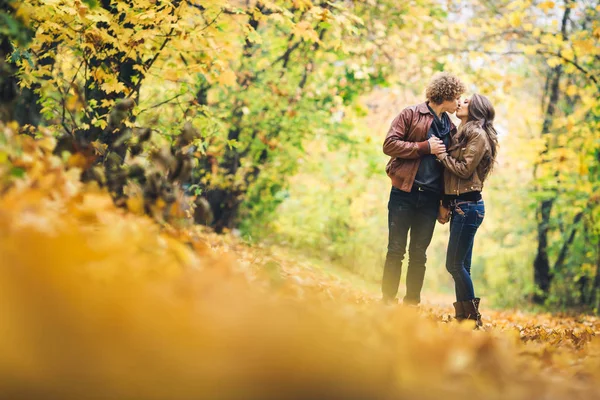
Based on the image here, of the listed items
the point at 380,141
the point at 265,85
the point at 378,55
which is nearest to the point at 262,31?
the point at 265,85

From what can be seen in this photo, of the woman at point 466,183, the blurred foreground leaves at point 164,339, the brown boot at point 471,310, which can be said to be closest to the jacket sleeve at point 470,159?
the woman at point 466,183

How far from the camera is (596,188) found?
30.6 ft

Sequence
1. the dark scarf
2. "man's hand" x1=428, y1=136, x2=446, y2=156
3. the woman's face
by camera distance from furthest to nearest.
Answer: the dark scarf
the woman's face
"man's hand" x1=428, y1=136, x2=446, y2=156

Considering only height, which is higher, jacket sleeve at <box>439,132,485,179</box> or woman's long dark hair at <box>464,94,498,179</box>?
woman's long dark hair at <box>464,94,498,179</box>

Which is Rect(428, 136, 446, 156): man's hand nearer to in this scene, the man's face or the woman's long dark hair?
the woman's long dark hair

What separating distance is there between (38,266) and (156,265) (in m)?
0.48

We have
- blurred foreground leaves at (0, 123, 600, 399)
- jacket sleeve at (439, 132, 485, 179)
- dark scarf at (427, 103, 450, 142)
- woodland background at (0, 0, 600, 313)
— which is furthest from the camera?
dark scarf at (427, 103, 450, 142)

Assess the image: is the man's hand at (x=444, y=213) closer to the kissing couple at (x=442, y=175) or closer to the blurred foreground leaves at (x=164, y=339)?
the kissing couple at (x=442, y=175)

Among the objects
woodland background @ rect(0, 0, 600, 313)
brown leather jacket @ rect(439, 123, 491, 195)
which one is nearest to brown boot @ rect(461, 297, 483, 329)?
brown leather jacket @ rect(439, 123, 491, 195)

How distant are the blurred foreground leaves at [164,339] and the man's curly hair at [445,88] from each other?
257 cm

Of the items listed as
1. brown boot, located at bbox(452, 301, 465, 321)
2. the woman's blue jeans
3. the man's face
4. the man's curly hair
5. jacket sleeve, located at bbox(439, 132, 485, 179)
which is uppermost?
the man's curly hair

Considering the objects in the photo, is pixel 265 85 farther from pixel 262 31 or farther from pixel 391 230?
pixel 391 230

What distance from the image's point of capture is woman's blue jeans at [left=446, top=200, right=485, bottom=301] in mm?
4078

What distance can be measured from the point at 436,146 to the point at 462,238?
2.53 feet
